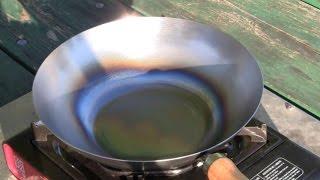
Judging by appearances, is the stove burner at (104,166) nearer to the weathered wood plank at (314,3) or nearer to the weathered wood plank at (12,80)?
the weathered wood plank at (12,80)

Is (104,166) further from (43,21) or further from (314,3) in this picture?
(314,3)

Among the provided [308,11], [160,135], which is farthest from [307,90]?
[160,135]

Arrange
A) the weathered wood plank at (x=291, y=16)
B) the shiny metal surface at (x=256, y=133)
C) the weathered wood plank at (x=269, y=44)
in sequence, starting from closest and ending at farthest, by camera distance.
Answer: the shiny metal surface at (x=256, y=133) < the weathered wood plank at (x=269, y=44) < the weathered wood plank at (x=291, y=16)

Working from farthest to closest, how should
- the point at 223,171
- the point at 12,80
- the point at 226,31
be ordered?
the point at 226,31, the point at 12,80, the point at 223,171

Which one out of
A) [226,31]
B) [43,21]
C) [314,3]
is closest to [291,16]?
[314,3]

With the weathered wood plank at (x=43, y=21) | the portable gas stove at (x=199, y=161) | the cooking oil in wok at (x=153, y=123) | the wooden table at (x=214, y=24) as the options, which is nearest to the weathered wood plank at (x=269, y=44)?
the wooden table at (x=214, y=24)

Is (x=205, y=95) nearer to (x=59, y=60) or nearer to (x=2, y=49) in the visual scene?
(x=59, y=60)
